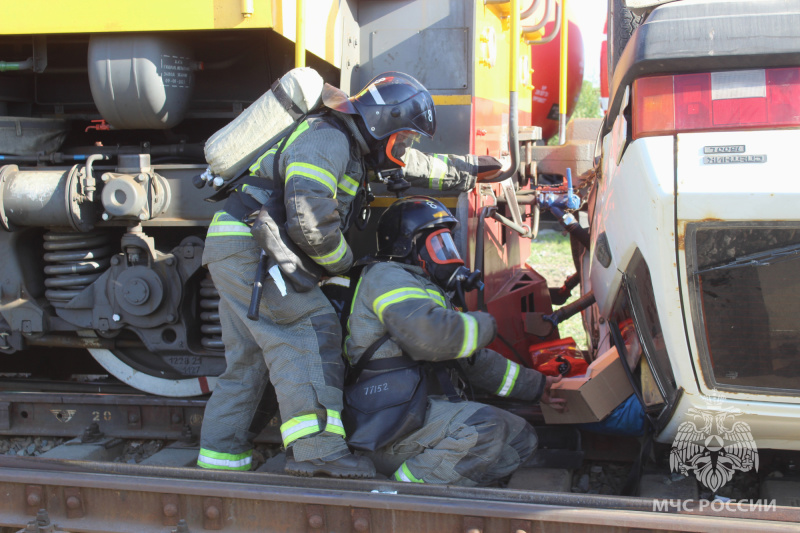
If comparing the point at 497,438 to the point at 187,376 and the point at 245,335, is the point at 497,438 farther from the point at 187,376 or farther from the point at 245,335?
the point at 187,376

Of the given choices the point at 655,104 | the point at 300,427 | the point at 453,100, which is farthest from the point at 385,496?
the point at 453,100

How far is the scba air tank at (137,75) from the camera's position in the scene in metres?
3.24

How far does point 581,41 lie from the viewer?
31.7 feet

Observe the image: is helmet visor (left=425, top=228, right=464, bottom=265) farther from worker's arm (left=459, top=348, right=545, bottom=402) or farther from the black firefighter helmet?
worker's arm (left=459, top=348, right=545, bottom=402)

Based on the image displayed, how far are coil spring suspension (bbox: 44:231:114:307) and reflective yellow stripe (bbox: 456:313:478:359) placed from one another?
2052mm

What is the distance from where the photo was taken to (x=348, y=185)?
2.99 meters

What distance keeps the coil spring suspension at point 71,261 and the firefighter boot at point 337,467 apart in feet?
5.40

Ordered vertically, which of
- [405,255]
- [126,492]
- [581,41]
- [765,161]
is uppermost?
[581,41]

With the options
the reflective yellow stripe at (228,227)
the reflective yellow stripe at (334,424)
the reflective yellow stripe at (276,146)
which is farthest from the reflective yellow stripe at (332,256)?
the reflective yellow stripe at (334,424)

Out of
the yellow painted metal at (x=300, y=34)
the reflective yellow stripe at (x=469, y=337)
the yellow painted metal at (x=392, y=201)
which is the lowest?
the reflective yellow stripe at (x=469, y=337)

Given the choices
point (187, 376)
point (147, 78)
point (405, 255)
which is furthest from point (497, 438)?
point (147, 78)

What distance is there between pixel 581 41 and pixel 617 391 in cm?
784

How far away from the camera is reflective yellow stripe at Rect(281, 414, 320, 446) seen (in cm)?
275

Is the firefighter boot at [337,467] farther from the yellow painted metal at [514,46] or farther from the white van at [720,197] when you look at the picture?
the yellow painted metal at [514,46]
